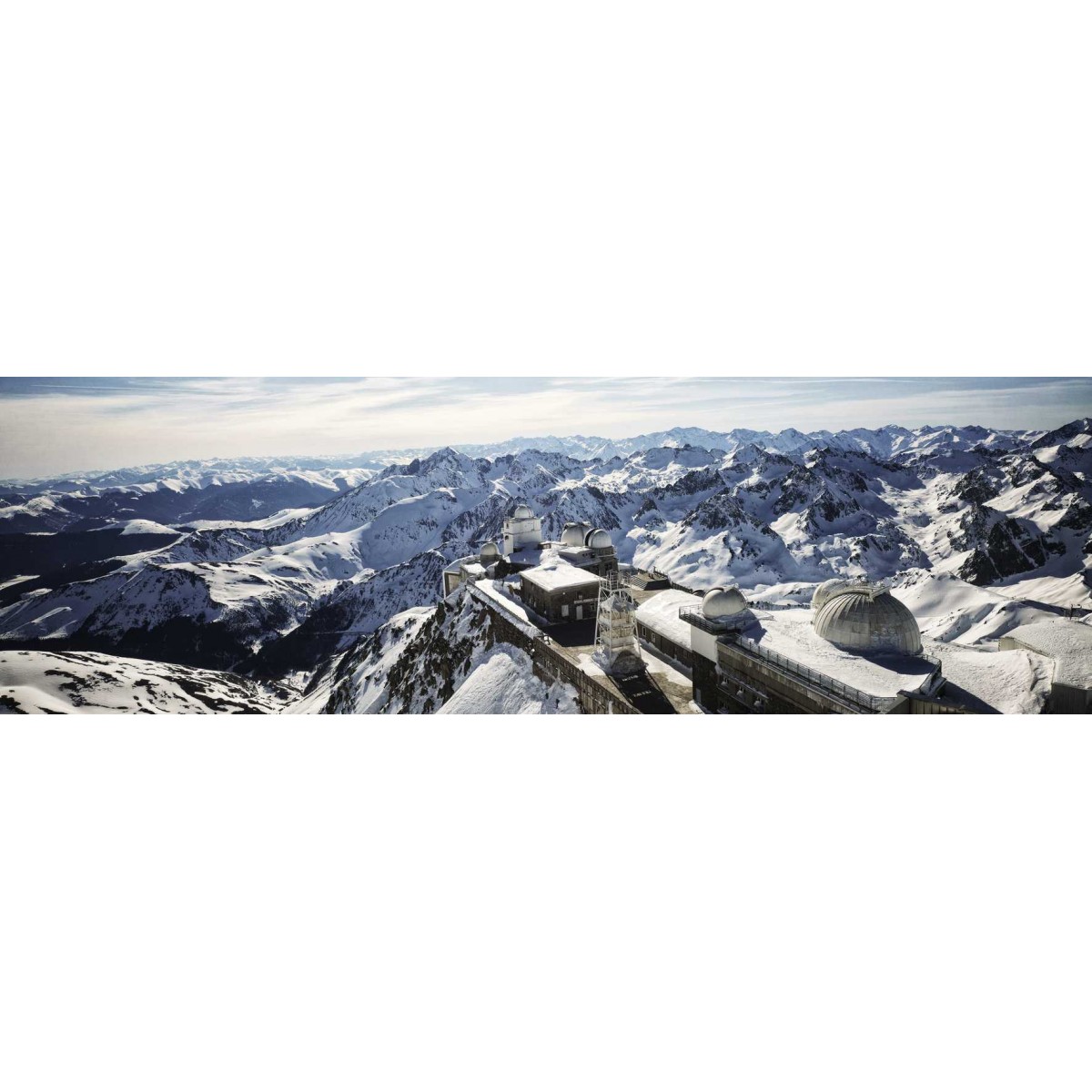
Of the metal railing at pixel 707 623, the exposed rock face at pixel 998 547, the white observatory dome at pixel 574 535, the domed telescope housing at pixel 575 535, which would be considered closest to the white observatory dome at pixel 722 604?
the metal railing at pixel 707 623

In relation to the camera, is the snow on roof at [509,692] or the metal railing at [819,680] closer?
the metal railing at [819,680]

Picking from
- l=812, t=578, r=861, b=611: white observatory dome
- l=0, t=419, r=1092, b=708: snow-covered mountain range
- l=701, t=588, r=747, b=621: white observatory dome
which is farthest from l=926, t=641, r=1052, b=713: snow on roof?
l=0, t=419, r=1092, b=708: snow-covered mountain range

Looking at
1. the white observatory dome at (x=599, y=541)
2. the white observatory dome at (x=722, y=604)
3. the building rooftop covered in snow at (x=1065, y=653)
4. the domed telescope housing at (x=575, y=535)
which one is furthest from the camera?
the domed telescope housing at (x=575, y=535)

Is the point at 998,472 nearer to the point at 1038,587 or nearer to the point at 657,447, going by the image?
the point at 1038,587

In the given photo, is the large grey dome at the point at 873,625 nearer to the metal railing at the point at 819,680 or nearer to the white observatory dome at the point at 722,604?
the metal railing at the point at 819,680

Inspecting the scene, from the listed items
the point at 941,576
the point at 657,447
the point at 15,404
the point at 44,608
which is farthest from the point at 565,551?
the point at 657,447

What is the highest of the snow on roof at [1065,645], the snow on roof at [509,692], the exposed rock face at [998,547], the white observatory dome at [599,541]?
the white observatory dome at [599,541]
